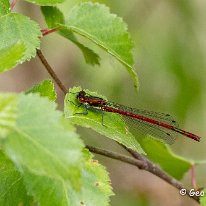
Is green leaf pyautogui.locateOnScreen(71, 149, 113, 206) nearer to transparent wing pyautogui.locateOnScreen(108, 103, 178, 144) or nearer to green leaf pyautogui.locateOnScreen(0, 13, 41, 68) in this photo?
green leaf pyautogui.locateOnScreen(0, 13, 41, 68)

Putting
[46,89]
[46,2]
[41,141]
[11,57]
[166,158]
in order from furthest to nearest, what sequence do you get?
[166,158] < [46,2] < [46,89] < [11,57] < [41,141]

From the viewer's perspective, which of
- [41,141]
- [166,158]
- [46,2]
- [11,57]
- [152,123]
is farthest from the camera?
[166,158]

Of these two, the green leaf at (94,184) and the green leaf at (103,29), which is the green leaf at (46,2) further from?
the green leaf at (94,184)

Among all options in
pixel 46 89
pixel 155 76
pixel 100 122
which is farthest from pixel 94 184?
pixel 155 76

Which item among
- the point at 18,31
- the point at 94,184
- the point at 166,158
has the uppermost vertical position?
the point at 18,31

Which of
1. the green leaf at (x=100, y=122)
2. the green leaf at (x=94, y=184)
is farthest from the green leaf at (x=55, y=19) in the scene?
the green leaf at (x=94, y=184)

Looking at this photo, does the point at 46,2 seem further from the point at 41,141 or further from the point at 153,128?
the point at 41,141

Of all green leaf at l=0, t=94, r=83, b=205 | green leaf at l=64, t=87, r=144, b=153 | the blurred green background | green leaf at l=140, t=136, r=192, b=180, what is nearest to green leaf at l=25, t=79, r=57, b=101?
green leaf at l=64, t=87, r=144, b=153
